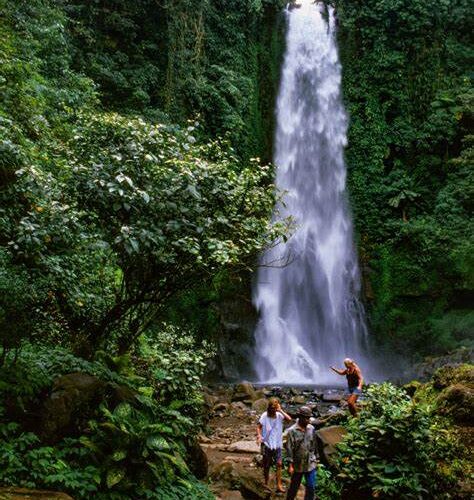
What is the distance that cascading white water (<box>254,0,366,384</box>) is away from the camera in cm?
2020

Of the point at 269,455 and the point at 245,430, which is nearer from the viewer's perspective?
the point at 269,455

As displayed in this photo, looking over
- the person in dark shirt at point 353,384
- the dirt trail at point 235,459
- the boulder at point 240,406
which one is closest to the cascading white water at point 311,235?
the boulder at point 240,406

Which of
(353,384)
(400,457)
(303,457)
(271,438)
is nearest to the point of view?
(303,457)

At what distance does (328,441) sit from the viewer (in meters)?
8.02

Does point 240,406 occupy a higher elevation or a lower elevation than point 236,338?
lower

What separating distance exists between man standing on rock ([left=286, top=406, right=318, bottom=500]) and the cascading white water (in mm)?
12155

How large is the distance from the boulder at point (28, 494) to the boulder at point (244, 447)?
19.1ft

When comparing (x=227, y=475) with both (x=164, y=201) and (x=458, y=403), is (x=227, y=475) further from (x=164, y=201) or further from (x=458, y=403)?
(x=164, y=201)

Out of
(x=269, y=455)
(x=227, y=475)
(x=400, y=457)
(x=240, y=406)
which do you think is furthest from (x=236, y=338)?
(x=400, y=457)

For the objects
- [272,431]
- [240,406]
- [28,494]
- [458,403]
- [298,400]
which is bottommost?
[28,494]

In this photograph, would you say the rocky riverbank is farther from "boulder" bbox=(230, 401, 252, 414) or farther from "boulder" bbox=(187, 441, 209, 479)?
"boulder" bbox=(187, 441, 209, 479)

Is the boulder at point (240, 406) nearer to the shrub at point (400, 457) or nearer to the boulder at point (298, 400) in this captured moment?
the boulder at point (298, 400)

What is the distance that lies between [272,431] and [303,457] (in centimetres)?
137

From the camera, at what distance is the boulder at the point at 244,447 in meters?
9.73
